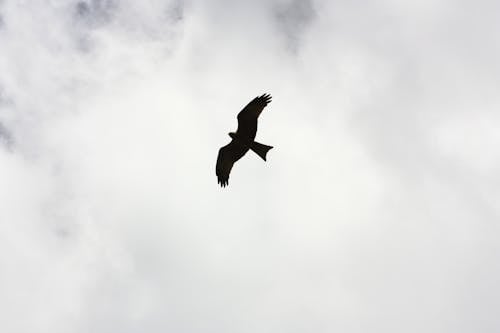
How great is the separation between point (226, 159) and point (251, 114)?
294cm

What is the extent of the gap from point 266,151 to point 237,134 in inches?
58.3

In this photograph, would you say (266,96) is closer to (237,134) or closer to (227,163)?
(237,134)

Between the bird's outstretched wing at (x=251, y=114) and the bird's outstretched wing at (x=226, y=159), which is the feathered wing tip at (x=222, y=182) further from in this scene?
the bird's outstretched wing at (x=251, y=114)

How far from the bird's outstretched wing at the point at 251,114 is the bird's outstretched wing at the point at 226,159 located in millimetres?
1072

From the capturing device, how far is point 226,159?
27.7 meters

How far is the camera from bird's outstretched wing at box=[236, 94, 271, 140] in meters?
25.6

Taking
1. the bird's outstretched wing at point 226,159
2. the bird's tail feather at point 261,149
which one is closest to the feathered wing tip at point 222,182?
the bird's outstretched wing at point 226,159

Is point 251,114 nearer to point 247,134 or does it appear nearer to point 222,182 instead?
point 247,134

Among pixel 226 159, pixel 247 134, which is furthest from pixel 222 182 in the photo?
pixel 247 134

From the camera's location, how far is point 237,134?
85.6 ft

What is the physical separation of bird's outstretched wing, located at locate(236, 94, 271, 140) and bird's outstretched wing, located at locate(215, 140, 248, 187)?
107 centimetres

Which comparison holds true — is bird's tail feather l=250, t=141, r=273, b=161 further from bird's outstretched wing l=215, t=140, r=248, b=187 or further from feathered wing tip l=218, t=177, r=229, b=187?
feathered wing tip l=218, t=177, r=229, b=187

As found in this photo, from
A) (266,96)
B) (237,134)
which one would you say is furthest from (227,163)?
(266,96)

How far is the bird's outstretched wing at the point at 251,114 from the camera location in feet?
84.0
